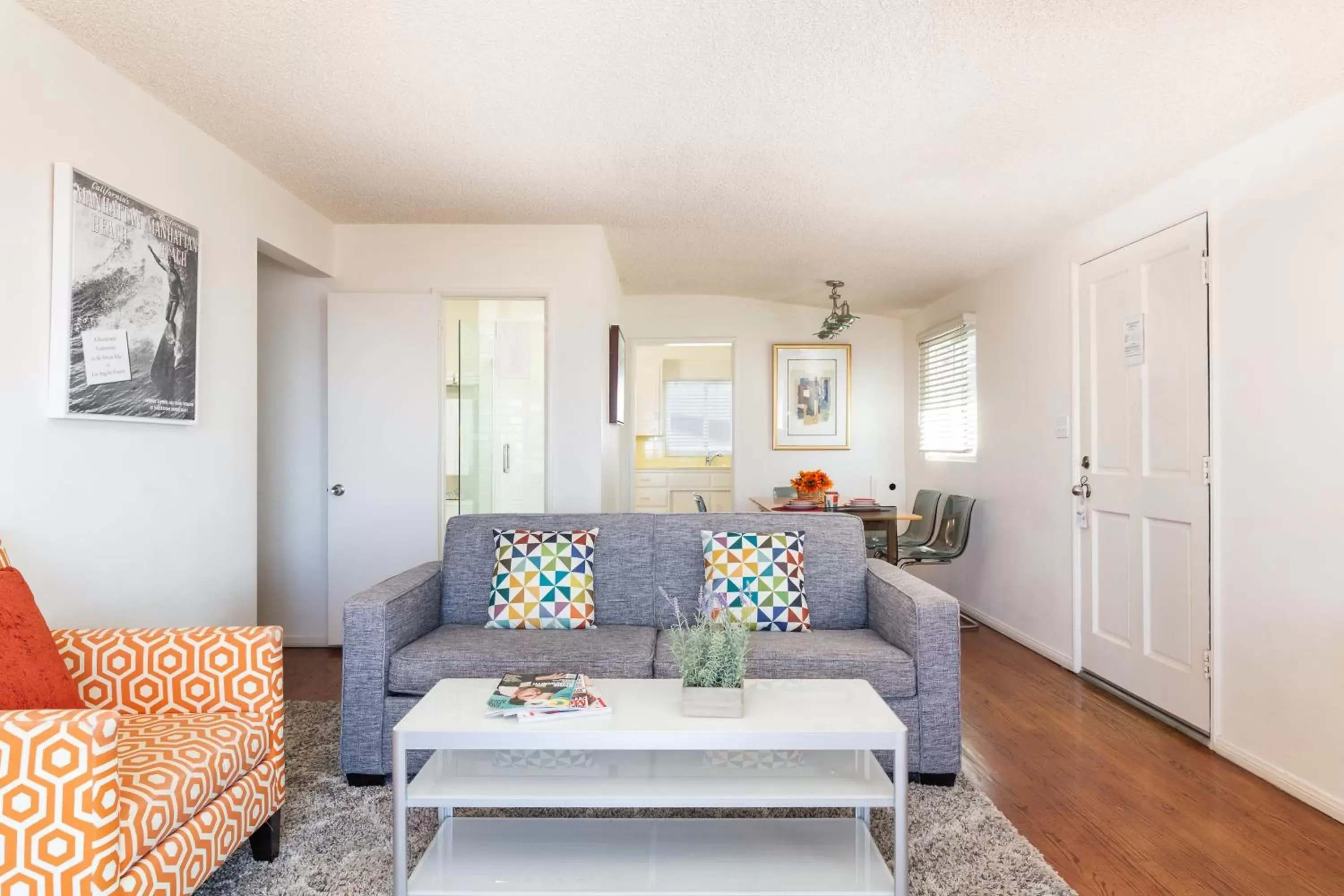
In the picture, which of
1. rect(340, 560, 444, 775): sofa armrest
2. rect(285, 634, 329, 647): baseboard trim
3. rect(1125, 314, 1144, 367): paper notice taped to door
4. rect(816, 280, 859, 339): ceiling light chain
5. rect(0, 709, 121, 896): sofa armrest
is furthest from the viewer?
rect(816, 280, 859, 339): ceiling light chain

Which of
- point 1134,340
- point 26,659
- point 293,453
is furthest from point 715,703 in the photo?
point 293,453

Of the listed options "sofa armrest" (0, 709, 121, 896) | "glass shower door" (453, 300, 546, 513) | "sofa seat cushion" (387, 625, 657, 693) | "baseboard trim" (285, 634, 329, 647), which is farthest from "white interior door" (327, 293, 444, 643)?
"sofa armrest" (0, 709, 121, 896)

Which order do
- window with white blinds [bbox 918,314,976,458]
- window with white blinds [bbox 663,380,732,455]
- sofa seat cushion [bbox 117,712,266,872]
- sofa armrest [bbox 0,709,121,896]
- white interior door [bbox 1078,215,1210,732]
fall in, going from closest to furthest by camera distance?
sofa armrest [bbox 0,709,121,896]
sofa seat cushion [bbox 117,712,266,872]
white interior door [bbox 1078,215,1210,732]
window with white blinds [bbox 918,314,976,458]
window with white blinds [bbox 663,380,732,455]

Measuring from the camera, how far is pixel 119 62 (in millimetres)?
2395

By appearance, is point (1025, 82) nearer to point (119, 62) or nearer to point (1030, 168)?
point (1030, 168)

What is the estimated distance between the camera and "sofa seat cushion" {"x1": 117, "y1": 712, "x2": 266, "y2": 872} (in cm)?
146

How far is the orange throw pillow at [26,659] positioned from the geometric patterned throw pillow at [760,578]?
1.87 m

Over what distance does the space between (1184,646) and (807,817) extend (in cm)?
191

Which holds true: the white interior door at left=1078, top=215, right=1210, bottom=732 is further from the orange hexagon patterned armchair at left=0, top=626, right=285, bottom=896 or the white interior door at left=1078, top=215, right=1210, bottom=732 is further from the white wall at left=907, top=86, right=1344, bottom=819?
the orange hexagon patterned armchair at left=0, top=626, right=285, bottom=896

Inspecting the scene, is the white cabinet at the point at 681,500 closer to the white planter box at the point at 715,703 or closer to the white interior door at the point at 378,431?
the white interior door at the point at 378,431

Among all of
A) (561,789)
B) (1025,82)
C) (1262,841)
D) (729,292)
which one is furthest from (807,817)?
(729,292)

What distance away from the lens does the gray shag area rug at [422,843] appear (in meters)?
1.85

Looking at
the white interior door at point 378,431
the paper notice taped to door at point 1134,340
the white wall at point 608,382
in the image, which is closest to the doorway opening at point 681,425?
the white wall at point 608,382

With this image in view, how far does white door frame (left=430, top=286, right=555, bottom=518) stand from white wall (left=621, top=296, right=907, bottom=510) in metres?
1.91
